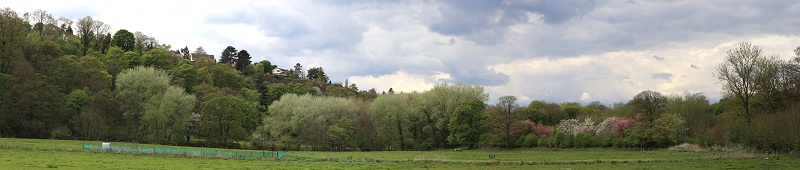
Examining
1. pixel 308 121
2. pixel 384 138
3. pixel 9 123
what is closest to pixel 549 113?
pixel 384 138

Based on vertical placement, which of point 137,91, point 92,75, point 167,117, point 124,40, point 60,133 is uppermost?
point 124,40

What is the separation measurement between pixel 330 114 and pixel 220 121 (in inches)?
713

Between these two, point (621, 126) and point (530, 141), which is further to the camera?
point (530, 141)

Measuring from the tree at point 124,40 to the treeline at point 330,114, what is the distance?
30.4 m

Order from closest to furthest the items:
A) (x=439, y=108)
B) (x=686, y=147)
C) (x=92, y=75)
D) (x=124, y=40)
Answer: (x=686, y=147), (x=92, y=75), (x=439, y=108), (x=124, y=40)

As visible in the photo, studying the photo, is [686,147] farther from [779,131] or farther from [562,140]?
[779,131]

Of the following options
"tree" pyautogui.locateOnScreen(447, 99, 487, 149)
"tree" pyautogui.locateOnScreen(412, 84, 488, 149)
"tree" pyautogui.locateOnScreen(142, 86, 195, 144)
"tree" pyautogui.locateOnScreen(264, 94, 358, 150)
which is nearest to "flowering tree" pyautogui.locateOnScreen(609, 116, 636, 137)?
"tree" pyautogui.locateOnScreen(447, 99, 487, 149)

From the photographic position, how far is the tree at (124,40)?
148 meters

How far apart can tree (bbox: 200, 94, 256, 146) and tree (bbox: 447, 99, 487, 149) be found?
35753 mm

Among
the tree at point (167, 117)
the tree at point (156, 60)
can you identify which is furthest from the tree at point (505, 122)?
the tree at point (156, 60)

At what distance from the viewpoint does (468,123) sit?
96.9 metres

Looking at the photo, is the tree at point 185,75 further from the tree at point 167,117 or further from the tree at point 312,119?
the tree at point 312,119

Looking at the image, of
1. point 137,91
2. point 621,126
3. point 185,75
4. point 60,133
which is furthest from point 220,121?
point 621,126

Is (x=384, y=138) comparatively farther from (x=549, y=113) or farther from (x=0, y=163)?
(x=0, y=163)
